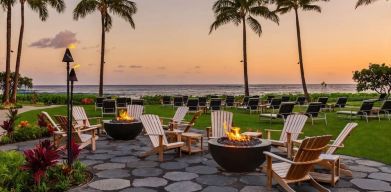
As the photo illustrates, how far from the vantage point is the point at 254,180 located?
591 cm

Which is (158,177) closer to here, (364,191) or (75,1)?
(364,191)

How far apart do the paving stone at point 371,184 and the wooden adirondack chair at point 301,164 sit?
87cm

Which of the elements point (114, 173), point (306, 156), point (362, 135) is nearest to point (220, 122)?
point (114, 173)

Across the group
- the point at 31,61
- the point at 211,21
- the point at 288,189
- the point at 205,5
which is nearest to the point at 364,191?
the point at 288,189

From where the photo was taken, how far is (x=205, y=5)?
1209 inches

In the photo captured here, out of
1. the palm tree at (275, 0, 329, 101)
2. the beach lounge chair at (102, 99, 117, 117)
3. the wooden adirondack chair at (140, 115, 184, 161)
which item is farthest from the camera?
the palm tree at (275, 0, 329, 101)

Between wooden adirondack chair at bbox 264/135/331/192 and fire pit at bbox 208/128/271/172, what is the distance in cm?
72

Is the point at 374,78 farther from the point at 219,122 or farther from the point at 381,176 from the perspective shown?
the point at 381,176

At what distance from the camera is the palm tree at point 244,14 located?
27547 millimetres

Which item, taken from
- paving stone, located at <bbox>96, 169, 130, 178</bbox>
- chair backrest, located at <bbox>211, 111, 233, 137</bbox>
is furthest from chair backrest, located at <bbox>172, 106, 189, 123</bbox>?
paving stone, located at <bbox>96, 169, 130, 178</bbox>

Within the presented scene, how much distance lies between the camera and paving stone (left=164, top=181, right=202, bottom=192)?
543 cm

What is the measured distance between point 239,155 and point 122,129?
14.9 ft

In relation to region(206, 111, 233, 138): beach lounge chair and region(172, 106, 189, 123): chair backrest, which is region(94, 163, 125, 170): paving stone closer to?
region(206, 111, 233, 138): beach lounge chair

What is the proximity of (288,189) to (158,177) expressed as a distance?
89.2 inches
